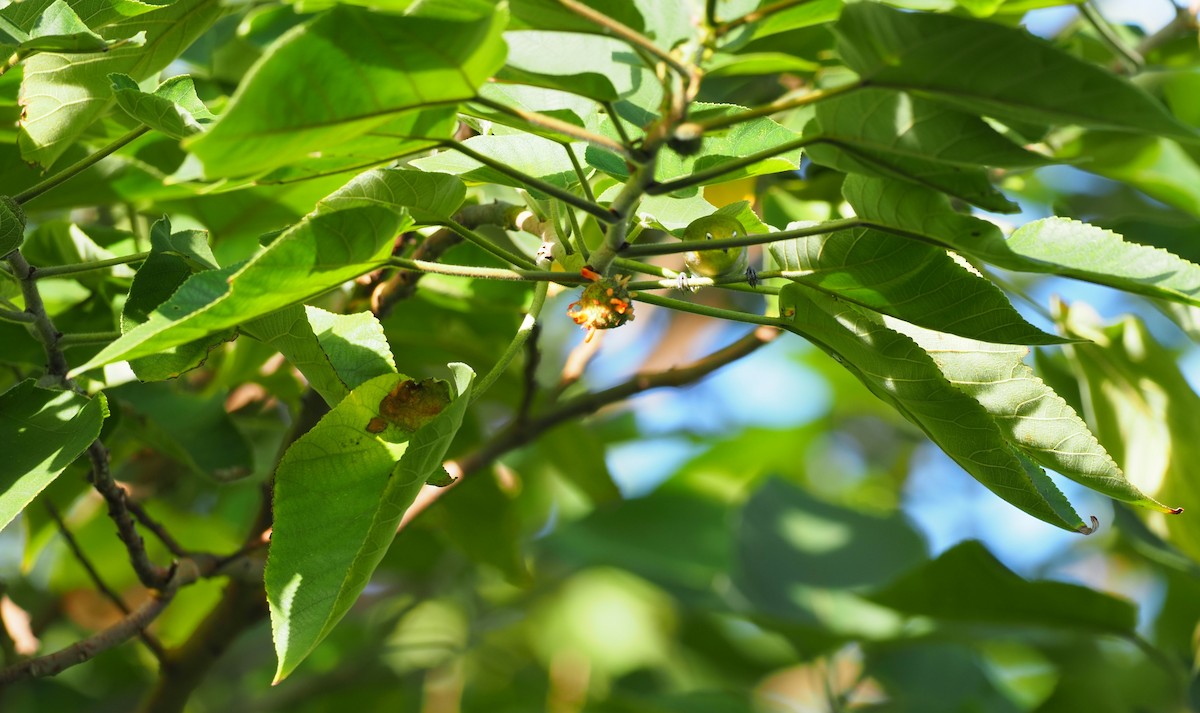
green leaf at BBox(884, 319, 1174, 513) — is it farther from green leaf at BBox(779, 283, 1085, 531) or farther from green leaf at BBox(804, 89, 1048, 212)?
green leaf at BBox(804, 89, 1048, 212)

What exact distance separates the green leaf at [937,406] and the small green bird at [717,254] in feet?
0.18

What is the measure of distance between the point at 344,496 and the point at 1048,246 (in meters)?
0.46

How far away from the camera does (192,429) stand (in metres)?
1.07

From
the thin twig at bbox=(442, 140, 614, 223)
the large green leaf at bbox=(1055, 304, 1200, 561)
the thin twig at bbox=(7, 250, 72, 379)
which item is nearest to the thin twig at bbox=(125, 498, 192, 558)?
the thin twig at bbox=(7, 250, 72, 379)

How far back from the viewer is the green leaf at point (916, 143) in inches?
22.0

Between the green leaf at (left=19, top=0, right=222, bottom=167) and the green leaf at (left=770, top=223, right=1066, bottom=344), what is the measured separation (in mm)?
462

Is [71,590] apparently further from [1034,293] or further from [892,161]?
[1034,293]

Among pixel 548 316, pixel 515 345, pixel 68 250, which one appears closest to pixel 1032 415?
pixel 515 345

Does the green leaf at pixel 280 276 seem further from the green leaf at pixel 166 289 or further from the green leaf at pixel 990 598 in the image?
the green leaf at pixel 990 598

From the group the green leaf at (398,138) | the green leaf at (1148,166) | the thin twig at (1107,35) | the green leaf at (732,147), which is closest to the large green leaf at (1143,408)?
the green leaf at (1148,166)

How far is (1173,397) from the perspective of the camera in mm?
1197

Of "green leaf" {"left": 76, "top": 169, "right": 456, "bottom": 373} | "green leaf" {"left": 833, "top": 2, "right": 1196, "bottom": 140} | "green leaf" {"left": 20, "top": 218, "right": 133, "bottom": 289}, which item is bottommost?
"green leaf" {"left": 20, "top": 218, "right": 133, "bottom": 289}

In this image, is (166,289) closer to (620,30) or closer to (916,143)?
(620,30)

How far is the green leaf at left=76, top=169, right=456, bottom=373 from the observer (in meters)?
0.56
